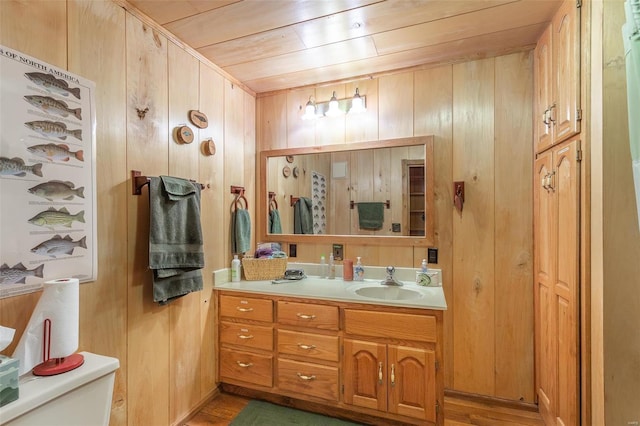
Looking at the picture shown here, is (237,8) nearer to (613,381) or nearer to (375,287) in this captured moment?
(375,287)

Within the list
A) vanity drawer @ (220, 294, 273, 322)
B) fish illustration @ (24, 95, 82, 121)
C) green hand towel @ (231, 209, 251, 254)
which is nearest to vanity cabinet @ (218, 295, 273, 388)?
vanity drawer @ (220, 294, 273, 322)

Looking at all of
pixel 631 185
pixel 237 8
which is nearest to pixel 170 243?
pixel 237 8

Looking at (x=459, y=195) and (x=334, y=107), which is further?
(x=334, y=107)

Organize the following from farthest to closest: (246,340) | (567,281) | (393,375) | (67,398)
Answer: (246,340) < (393,375) < (567,281) < (67,398)

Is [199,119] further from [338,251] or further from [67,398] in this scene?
[67,398]

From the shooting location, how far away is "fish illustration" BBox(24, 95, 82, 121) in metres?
1.15

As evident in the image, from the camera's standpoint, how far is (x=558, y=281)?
5.24 ft

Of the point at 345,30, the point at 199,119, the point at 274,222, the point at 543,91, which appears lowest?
the point at 274,222

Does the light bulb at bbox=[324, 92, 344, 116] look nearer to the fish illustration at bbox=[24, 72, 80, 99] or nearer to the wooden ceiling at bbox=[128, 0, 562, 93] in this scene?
the wooden ceiling at bbox=[128, 0, 562, 93]

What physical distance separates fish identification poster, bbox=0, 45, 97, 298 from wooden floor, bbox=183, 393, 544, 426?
121 cm

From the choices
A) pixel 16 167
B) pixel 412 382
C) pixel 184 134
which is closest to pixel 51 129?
pixel 16 167

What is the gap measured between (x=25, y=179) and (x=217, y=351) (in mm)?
1532

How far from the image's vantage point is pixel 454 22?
5.58 feet

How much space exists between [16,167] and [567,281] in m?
2.42
